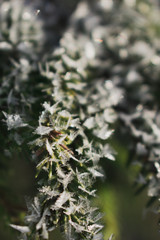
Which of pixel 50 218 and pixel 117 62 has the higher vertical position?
pixel 117 62

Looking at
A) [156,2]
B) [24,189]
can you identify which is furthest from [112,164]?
[156,2]

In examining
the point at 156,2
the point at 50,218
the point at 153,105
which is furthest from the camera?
the point at 156,2

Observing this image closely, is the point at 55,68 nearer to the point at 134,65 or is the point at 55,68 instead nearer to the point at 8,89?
the point at 8,89

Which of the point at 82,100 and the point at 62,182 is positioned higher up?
the point at 82,100

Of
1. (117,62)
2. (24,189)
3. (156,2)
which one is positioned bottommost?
(24,189)

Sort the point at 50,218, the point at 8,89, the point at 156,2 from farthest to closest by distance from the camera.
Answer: the point at 156,2 < the point at 8,89 < the point at 50,218

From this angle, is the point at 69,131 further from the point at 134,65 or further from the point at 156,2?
the point at 156,2

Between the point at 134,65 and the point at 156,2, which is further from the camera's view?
the point at 156,2

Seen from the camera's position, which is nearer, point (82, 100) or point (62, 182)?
point (62, 182)

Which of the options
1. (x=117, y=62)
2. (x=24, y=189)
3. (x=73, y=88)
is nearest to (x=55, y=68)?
(x=73, y=88)
